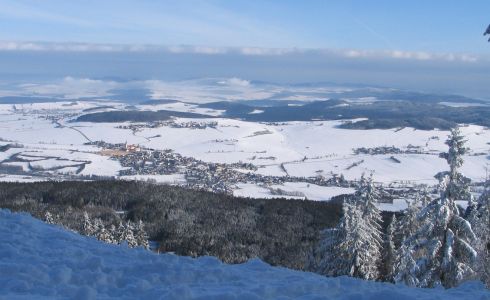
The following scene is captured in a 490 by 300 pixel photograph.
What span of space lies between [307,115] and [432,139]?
63483mm

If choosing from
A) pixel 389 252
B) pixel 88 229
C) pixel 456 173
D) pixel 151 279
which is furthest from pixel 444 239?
pixel 88 229

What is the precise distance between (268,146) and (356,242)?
98.4 m

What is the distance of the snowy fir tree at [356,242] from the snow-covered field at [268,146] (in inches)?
1628

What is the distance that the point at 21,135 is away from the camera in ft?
402

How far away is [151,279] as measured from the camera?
8500 millimetres

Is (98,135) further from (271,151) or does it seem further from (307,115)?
(307,115)

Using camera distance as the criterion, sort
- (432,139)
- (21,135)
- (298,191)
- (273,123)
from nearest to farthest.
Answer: (298,191), (21,135), (432,139), (273,123)

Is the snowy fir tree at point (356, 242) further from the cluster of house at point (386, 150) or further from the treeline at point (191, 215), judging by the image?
the cluster of house at point (386, 150)

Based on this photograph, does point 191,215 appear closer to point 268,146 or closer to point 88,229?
point 88,229

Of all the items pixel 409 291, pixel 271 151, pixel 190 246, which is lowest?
pixel 271 151

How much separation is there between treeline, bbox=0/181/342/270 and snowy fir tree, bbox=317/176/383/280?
5.16 meters

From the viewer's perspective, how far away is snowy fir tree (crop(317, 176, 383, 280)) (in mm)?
19297

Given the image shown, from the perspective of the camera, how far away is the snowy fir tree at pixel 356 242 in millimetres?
19297

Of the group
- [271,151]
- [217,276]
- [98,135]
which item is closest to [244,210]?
[217,276]
